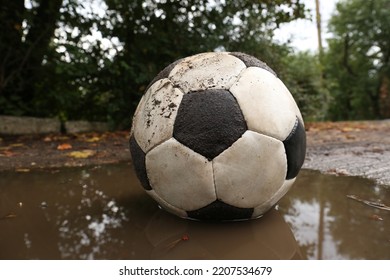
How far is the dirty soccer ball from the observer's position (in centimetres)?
191

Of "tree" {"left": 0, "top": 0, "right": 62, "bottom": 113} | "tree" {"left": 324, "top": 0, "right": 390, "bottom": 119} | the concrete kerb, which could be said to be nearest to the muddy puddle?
the concrete kerb

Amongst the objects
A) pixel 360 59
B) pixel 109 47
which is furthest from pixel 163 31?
pixel 360 59

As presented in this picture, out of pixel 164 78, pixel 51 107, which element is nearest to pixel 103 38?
pixel 51 107

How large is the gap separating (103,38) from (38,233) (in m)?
4.92

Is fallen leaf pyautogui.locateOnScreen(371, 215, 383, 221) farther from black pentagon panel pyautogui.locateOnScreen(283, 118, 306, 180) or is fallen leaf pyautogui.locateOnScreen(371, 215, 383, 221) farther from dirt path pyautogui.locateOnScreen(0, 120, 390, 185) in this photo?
dirt path pyautogui.locateOnScreen(0, 120, 390, 185)

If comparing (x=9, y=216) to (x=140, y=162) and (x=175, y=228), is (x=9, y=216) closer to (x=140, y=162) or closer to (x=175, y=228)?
(x=140, y=162)

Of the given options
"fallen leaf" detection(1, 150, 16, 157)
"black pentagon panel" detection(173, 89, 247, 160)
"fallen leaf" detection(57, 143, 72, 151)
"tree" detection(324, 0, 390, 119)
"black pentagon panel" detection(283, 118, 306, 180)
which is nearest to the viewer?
"black pentagon panel" detection(173, 89, 247, 160)

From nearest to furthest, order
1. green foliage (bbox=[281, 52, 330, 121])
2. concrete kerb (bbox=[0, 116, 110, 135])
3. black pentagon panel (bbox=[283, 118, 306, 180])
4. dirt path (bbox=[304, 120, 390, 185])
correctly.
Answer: black pentagon panel (bbox=[283, 118, 306, 180]), dirt path (bbox=[304, 120, 390, 185]), concrete kerb (bbox=[0, 116, 110, 135]), green foliage (bbox=[281, 52, 330, 121])

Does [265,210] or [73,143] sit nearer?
[265,210]

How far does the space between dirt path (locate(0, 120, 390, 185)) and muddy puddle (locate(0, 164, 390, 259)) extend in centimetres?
65

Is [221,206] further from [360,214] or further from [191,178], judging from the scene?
[360,214]

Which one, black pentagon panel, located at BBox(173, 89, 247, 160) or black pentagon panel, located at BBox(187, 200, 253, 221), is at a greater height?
black pentagon panel, located at BBox(173, 89, 247, 160)

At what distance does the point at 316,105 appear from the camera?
30.0ft

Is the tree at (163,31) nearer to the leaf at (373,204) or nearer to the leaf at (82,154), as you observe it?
the leaf at (82,154)
